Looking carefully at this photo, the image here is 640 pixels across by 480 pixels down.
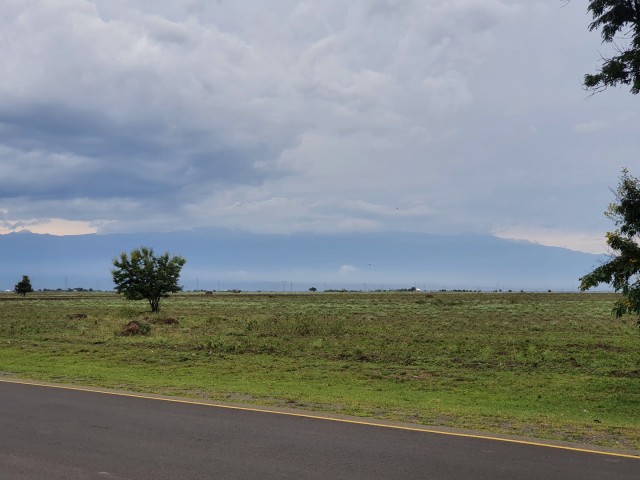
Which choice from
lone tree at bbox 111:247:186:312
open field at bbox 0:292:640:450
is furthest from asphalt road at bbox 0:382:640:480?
lone tree at bbox 111:247:186:312

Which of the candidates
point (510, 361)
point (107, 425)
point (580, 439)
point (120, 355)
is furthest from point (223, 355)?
point (580, 439)

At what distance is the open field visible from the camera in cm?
1395

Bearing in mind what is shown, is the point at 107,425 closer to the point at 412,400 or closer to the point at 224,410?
the point at 224,410

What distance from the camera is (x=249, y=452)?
888cm

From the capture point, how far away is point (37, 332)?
37938 millimetres

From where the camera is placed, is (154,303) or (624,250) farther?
(154,303)

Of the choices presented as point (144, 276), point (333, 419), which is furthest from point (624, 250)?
point (144, 276)

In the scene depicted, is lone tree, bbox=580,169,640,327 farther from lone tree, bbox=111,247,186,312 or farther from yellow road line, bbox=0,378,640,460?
lone tree, bbox=111,247,186,312

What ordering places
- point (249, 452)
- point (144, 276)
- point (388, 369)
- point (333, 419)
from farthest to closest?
point (144, 276), point (388, 369), point (333, 419), point (249, 452)

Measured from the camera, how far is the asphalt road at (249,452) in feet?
25.6

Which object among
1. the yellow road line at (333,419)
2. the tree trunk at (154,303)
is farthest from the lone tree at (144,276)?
the yellow road line at (333,419)

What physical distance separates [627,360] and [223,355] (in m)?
17.3

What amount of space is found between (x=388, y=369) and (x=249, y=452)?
14464 millimetres

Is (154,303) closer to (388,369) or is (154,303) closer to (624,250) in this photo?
(388,369)
